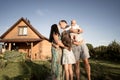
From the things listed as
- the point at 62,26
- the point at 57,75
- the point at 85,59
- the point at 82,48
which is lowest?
the point at 57,75

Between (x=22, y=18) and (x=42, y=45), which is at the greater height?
(x=22, y=18)

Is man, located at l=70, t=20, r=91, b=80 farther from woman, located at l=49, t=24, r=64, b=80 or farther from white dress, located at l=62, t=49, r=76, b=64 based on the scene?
woman, located at l=49, t=24, r=64, b=80

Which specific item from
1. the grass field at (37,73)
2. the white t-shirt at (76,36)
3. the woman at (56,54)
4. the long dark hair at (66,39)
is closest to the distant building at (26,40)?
the grass field at (37,73)

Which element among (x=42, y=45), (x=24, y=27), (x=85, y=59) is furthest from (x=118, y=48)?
(x=85, y=59)

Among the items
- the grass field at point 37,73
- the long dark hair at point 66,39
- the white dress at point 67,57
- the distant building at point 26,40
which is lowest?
the grass field at point 37,73

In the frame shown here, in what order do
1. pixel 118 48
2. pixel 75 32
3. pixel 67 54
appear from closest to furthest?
pixel 67 54 → pixel 75 32 → pixel 118 48

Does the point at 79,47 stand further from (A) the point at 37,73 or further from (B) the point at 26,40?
(B) the point at 26,40

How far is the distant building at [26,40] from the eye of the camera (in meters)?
27.2

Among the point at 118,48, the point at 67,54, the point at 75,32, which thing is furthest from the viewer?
the point at 118,48

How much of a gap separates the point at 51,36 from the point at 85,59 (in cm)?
140

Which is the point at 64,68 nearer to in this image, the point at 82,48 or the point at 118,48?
the point at 82,48

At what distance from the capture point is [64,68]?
206 inches

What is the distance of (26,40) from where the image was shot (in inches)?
1041

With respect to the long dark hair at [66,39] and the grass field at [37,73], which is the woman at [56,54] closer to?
the long dark hair at [66,39]
